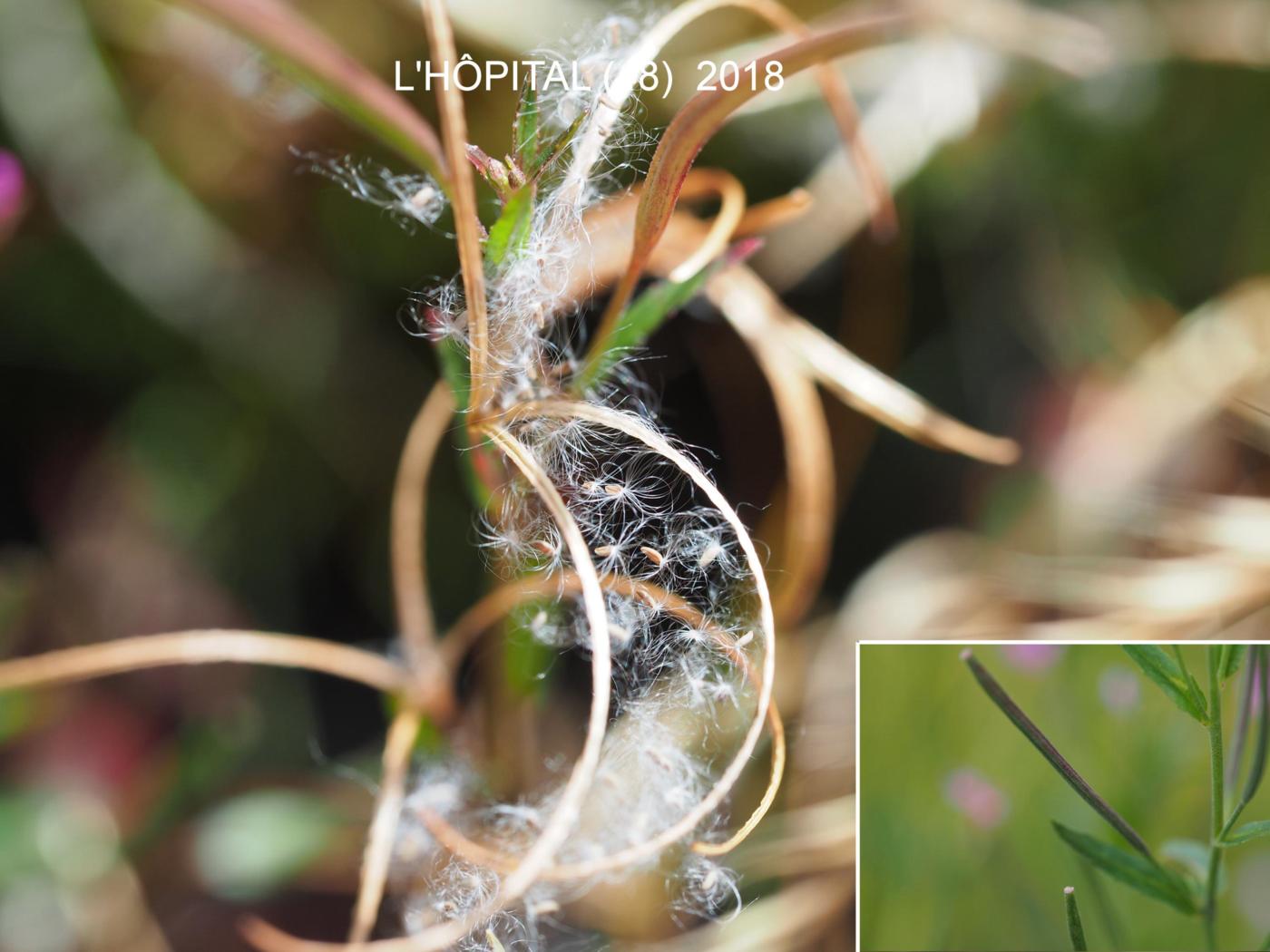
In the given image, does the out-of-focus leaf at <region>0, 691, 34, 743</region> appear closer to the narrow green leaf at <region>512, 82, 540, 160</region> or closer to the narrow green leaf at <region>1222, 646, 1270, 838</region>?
the narrow green leaf at <region>512, 82, 540, 160</region>

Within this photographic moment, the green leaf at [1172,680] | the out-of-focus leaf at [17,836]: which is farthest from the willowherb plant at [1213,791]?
the out-of-focus leaf at [17,836]

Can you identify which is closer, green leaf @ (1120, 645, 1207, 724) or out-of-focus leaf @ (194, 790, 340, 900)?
green leaf @ (1120, 645, 1207, 724)

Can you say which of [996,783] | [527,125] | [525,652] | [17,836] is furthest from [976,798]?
[17,836]

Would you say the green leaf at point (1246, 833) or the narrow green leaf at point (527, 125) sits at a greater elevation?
the narrow green leaf at point (527, 125)

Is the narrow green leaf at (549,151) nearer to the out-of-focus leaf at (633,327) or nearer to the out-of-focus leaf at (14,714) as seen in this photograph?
the out-of-focus leaf at (633,327)

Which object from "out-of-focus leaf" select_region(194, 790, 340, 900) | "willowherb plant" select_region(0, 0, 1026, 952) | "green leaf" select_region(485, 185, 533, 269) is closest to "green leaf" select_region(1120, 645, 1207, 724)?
"willowherb plant" select_region(0, 0, 1026, 952)

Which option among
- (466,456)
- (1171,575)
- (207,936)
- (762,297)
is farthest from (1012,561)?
(207,936)

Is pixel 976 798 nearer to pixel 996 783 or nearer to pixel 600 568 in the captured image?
pixel 996 783
